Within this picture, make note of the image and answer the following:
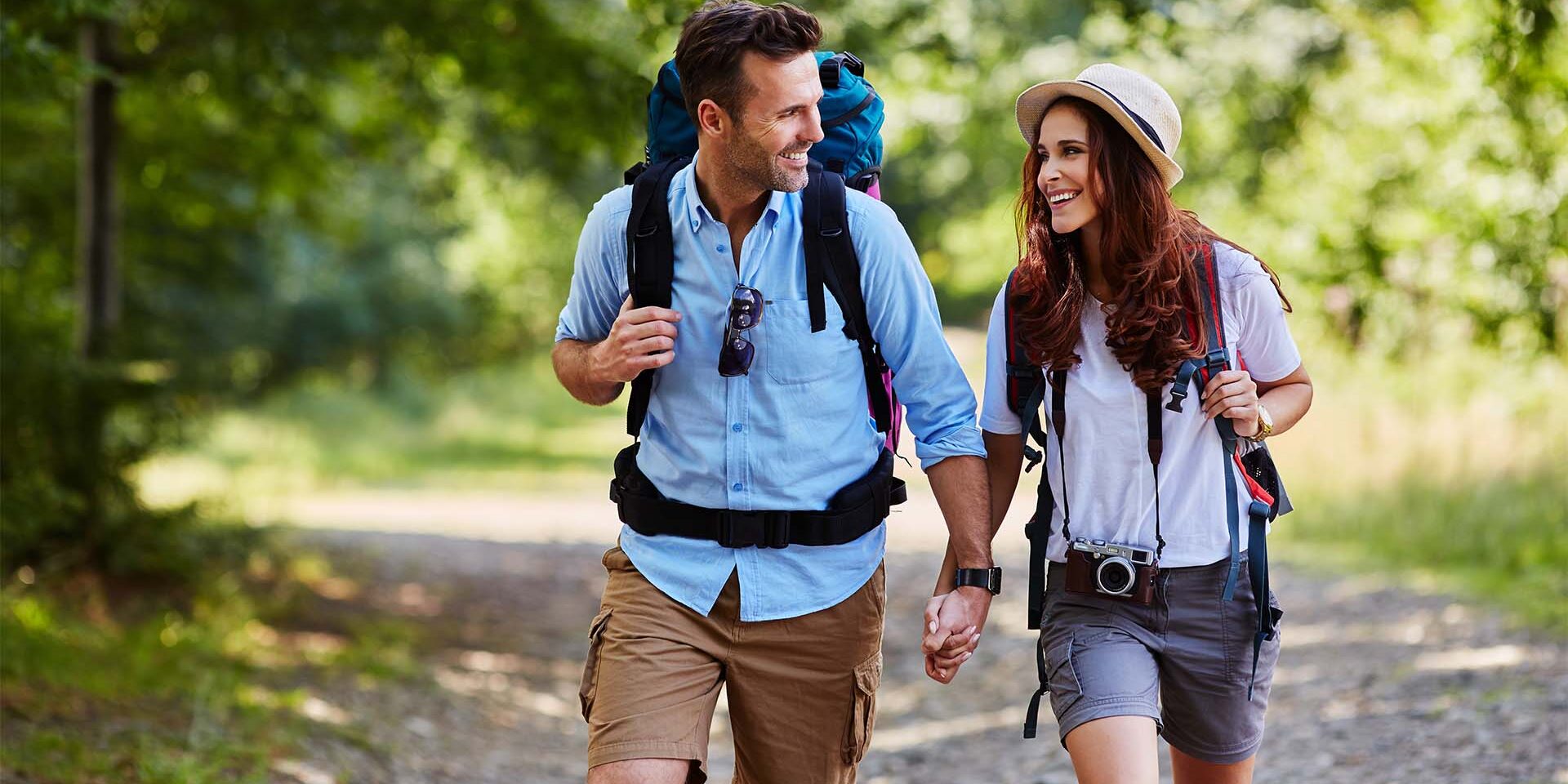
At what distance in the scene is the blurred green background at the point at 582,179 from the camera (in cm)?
881

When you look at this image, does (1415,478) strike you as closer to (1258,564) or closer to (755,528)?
(1258,564)

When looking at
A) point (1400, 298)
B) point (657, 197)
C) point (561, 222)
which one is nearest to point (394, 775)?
point (657, 197)

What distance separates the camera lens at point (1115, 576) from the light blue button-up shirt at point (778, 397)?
0.37 m

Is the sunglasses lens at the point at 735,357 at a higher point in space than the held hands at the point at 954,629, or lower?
higher

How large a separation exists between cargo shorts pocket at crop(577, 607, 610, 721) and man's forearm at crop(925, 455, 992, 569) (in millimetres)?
769

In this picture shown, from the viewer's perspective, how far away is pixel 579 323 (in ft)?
12.0

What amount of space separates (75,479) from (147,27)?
286 cm

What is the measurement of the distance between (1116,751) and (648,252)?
4.61 ft

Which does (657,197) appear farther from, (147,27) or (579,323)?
(147,27)

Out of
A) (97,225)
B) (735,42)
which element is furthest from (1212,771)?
(97,225)

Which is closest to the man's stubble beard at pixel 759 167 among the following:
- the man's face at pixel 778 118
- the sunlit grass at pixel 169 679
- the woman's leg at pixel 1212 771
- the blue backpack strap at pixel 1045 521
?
the man's face at pixel 778 118

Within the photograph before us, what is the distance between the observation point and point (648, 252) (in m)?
3.48

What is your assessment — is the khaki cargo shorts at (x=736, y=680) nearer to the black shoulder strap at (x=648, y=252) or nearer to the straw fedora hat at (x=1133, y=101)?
the black shoulder strap at (x=648, y=252)

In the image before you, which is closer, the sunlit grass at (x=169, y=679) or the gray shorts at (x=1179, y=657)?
the gray shorts at (x=1179, y=657)
